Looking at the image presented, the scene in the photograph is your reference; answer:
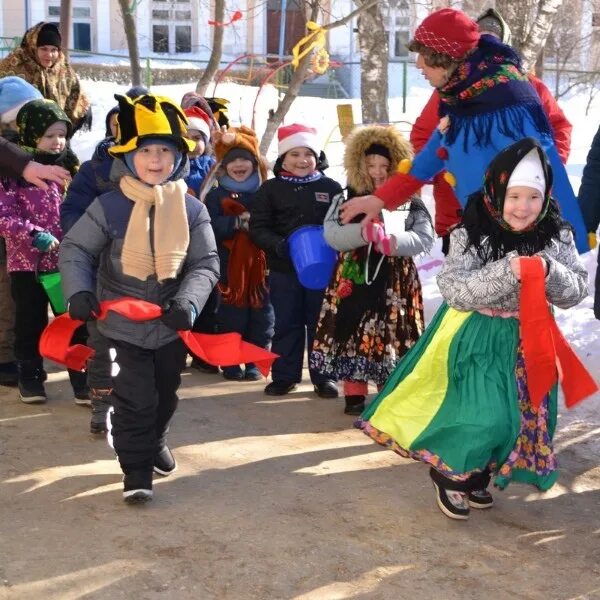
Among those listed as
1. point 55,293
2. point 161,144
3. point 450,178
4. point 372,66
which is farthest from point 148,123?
point 372,66

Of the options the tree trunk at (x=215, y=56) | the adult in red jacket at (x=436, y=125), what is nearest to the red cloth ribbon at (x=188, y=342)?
the adult in red jacket at (x=436, y=125)

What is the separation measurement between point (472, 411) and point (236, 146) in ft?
10.9

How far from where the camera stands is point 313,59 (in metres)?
11.5

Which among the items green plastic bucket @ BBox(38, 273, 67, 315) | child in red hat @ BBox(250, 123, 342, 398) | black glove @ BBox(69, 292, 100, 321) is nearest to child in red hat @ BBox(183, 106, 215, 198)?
child in red hat @ BBox(250, 123, 342, 398)

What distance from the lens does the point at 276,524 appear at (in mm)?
4449

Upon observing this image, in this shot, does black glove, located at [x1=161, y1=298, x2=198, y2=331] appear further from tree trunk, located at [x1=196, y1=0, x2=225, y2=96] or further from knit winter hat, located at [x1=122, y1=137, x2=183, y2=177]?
tree trunk, located at [x1=196, y1=0, x2=225, y2=96]

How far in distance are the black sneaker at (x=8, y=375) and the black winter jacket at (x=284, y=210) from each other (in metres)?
1.63

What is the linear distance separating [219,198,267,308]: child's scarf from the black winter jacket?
19.8 inches

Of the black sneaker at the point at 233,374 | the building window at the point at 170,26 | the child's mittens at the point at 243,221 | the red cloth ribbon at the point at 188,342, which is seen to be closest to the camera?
the red cloth ribbon at the point at 188,342

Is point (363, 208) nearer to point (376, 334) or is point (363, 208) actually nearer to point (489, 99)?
point (489, 99)

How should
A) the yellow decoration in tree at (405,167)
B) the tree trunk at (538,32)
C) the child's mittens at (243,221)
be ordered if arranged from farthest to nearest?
the tree trunk at (538,32) < the child's mittens at (243,221) < the yellow decoration in tree at (405,167)

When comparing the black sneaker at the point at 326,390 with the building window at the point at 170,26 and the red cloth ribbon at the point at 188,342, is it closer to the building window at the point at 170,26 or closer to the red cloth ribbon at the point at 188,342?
the red cloth ribbon at the point at 188,342

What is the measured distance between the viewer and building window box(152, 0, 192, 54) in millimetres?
35656

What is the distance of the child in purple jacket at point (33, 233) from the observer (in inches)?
245
